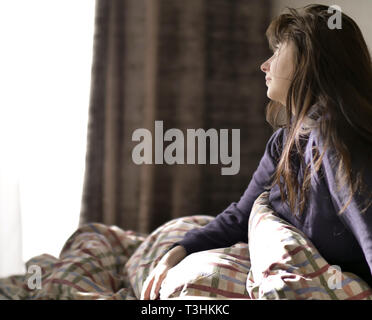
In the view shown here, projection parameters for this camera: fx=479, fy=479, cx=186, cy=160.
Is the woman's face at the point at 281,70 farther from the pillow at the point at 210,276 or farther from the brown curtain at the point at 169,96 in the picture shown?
the brown curtain at the point at 169,96

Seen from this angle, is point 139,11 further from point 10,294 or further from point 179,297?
point 179,297

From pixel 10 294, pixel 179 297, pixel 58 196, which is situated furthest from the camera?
pixel 58 196

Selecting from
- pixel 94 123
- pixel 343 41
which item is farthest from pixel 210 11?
pixel 343 41

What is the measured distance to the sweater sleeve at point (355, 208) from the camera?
3.13 feet

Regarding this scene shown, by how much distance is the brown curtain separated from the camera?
93.7 inches

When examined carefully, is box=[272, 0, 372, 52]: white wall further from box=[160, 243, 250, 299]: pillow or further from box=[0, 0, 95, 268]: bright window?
box=[0, 0, 95, 268]: bright window

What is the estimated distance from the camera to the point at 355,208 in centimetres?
97

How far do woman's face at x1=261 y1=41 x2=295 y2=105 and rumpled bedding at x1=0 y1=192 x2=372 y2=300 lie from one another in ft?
0.94

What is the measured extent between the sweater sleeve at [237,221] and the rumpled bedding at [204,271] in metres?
0.05

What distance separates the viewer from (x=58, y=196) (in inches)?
90.7

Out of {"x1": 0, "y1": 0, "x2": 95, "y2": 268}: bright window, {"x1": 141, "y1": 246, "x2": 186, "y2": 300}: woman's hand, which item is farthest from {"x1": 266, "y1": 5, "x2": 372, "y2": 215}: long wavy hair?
{"x1": 0, "y1": 0, "x2": 95, "y2": 268}: bright window

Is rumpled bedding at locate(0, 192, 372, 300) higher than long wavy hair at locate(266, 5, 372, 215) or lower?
lower

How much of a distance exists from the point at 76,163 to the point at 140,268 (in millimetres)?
1025

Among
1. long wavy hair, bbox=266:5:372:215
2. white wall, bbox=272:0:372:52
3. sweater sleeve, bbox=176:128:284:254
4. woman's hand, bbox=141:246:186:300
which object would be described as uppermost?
white wall, bbox=272:0:372:52
